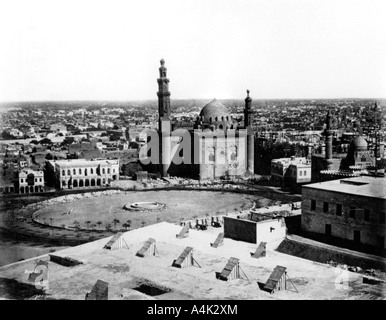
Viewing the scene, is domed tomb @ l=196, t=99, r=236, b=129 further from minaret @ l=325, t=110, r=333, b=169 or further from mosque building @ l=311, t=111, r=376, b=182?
minaret @ l=325, t=110, r=333, b=169

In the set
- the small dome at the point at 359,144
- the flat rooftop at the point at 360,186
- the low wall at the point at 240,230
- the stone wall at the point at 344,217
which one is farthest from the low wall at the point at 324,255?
the small dome at the point at 359,144

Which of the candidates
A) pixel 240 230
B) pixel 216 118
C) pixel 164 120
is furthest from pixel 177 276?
pixel 216 118

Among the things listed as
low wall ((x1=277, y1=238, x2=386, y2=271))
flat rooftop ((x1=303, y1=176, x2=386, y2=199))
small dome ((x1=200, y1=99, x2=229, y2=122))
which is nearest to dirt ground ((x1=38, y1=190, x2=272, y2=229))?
small dome ((x1=200, y1=99, x2=229, y2=122))

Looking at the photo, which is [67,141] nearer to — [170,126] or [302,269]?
[170,126]

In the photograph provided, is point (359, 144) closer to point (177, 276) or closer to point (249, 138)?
point (249, 138)

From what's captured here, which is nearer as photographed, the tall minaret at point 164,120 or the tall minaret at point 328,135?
the tall minaret at point 328,135

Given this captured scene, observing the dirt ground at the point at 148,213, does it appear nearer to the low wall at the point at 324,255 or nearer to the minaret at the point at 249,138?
the minaret at the point at 249,138
